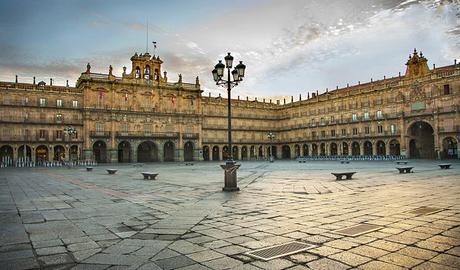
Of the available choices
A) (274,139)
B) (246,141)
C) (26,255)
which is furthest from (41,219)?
(274,139)

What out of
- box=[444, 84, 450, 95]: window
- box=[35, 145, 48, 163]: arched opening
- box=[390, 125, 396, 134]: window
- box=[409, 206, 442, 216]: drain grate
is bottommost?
box=[409, 206, 442, 216]: drain grate

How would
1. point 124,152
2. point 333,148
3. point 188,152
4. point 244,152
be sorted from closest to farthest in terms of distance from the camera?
1. point 124,152
2. point 188,152
3. point 333,148
4. point 244,152

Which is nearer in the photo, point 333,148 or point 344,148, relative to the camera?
point 344,148

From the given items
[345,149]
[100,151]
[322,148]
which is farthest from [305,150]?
[100,151]

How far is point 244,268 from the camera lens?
3.51 meters

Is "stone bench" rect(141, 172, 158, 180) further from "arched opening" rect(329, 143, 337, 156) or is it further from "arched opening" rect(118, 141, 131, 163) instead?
"arched opening" rect(329, 143, 337, 156)

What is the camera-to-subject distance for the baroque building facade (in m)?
43.5

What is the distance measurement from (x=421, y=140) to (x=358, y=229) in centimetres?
4960

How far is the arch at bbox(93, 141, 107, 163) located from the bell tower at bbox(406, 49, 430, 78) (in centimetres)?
4596

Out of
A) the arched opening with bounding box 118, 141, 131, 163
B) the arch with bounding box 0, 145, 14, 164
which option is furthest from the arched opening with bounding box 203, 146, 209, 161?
the arch with bounding box 0, 145, 14, 164

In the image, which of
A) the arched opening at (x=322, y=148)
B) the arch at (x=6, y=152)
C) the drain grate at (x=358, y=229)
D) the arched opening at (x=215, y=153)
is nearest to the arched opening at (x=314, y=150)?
the arched opening at (x=322, y=148)

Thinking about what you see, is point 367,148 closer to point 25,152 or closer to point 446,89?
point 446,89

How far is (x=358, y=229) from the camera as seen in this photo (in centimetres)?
509

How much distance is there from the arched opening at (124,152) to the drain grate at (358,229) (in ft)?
162
